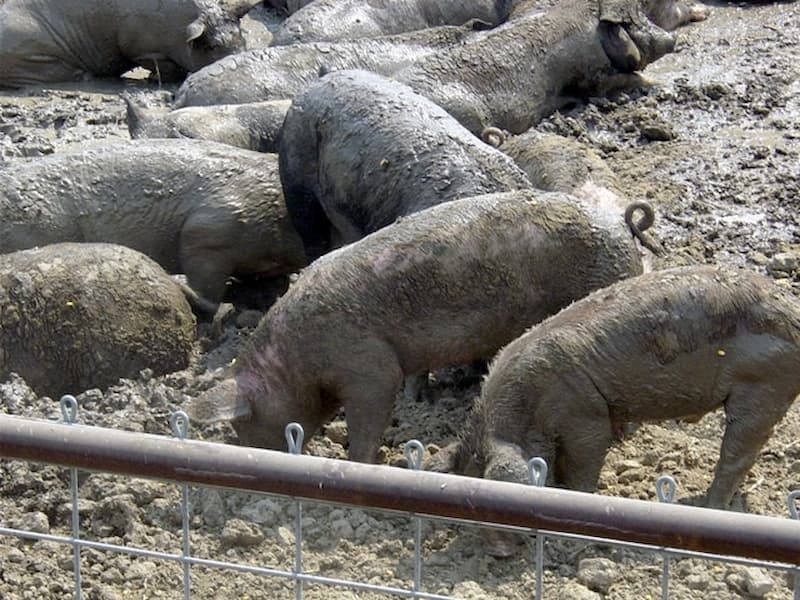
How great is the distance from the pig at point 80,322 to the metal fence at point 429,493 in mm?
3196

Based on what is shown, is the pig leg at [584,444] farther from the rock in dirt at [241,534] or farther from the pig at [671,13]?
the pig at [671,13]

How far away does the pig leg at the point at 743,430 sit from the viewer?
5199 mm

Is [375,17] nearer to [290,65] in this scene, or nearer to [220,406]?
[290,65]

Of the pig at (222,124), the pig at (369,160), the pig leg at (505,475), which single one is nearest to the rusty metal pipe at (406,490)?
the pig leg at (505,475)

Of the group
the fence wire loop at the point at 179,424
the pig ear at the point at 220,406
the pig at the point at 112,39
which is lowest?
the pig ear at the point at 220,406

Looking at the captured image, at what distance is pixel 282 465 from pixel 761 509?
2.78m

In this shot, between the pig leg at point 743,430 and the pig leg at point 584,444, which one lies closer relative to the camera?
the pig leg at point 743,430

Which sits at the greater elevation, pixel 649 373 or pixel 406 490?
pixel 406 490

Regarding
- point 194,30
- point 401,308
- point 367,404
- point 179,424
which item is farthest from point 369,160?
point 194,30

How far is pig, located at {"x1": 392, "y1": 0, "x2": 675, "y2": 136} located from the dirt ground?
33.2 inches

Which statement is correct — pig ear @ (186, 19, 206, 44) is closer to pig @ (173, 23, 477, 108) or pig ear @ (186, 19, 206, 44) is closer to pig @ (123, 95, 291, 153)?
pig @ (173, 23, 477, 108)

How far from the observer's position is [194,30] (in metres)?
11.5

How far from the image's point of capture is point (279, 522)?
523 cm

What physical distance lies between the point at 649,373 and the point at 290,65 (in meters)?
4.95
